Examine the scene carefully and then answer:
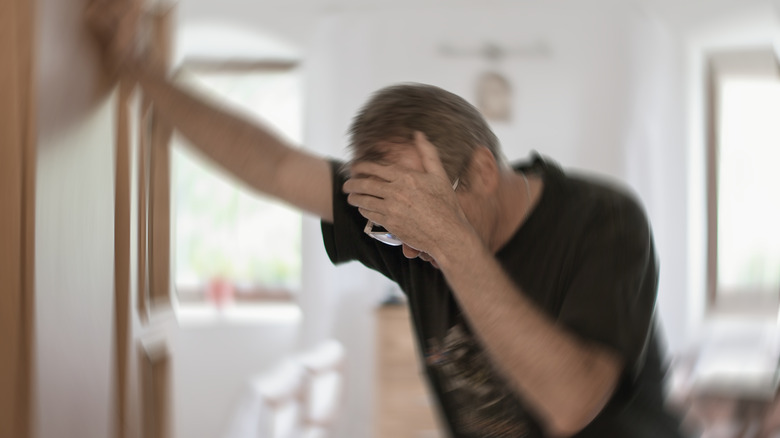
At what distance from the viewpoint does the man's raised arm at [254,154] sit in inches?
Result: 48.6

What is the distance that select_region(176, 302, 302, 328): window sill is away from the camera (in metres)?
4.59

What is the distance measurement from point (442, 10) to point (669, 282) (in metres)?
2.04

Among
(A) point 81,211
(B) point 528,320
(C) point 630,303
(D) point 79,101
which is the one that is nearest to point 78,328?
(A) point 81,211

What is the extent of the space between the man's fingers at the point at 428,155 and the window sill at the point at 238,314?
11.8 feet

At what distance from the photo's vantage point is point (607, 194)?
3.49ft

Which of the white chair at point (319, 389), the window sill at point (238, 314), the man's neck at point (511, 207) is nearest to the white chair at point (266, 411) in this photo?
the white chair at point (319, 389)

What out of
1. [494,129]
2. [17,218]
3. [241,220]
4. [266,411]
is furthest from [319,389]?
[17,218]

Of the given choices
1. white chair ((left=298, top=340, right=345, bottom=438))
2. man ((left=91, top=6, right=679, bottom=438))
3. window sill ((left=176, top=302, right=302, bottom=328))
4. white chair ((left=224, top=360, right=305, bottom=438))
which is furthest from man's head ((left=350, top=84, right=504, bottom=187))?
window sill ((left=176, top=302, right=302, bottom=328))

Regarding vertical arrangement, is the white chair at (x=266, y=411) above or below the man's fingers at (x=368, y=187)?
below

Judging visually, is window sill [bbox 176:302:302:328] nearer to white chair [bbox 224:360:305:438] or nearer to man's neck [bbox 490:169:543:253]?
white chair [bbox 224:360:305:438]

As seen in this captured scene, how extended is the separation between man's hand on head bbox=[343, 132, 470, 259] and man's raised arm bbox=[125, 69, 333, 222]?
32cm

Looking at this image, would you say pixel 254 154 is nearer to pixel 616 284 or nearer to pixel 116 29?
pixel 116 29

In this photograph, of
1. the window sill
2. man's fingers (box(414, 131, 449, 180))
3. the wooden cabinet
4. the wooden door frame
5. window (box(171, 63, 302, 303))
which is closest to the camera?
the wooden door frame

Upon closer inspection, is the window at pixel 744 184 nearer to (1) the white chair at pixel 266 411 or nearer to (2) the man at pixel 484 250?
(1) the white chair at pixel 266 411
